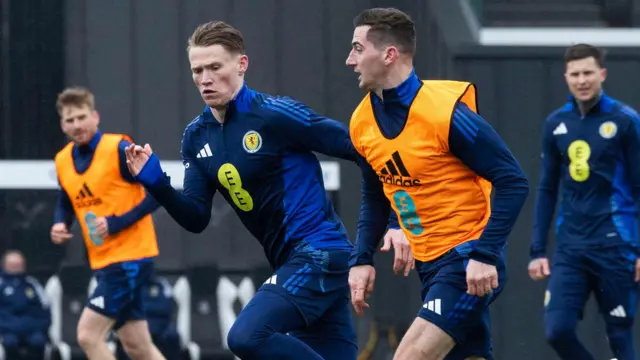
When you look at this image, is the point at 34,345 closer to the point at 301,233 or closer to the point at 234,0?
the point at 234,0

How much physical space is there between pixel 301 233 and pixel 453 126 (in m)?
0.97

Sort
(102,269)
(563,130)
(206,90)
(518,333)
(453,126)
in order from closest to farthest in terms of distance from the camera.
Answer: (453,126), (206,90), (563,130), (102,269), (518,333)

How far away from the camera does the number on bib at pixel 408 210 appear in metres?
5.73

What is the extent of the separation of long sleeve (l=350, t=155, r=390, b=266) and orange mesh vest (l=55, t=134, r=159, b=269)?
325 cm

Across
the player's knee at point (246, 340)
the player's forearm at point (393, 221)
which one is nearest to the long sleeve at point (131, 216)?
the player's forearm at point (393, 221)

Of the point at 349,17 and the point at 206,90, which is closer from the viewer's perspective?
the point at 206,90

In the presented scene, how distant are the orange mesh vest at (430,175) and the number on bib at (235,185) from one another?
0.64 m

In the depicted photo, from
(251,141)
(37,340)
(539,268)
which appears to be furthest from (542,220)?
(37,340)

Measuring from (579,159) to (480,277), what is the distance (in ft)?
10.2

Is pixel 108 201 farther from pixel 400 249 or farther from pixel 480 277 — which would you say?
pixel 480 277

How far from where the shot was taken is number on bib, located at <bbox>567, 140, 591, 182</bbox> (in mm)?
8258

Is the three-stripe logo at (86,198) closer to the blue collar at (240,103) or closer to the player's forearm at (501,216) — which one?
the blue collar at (240,103)

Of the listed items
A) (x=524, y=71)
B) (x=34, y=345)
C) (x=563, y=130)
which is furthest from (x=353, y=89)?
(x=34, y=345)

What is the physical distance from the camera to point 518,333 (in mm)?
9883
